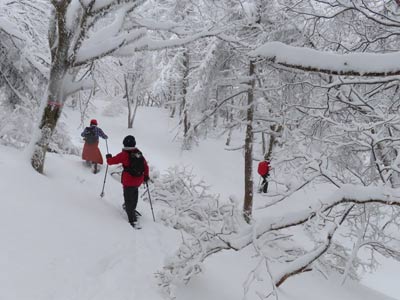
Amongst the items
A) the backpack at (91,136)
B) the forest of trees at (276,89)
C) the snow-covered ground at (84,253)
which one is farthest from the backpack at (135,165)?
the backpack at (91,136)

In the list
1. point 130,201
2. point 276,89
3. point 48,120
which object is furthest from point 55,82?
point 276,89

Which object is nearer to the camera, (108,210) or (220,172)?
(108,210)

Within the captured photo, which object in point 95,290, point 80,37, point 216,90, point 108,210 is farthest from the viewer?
point 216,90

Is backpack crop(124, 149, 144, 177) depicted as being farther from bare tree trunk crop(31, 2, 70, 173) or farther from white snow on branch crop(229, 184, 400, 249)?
white snow on branch crop(229, 184, 400, 249)

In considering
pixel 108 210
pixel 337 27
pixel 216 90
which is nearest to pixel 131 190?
pixel 108 210

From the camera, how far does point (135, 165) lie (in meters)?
7.34

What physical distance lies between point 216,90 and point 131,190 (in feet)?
19.2

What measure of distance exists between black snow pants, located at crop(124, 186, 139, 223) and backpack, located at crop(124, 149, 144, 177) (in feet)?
0.96

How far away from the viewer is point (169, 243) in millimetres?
6645

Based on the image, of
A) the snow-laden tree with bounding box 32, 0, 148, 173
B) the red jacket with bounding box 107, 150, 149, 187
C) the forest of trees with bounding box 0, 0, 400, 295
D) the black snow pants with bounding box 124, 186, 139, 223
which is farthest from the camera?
the red jacket with bounding box 107, 150, 149, 187

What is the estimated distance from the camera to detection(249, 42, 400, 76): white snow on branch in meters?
1.96

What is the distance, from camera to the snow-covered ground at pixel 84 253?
4.07m

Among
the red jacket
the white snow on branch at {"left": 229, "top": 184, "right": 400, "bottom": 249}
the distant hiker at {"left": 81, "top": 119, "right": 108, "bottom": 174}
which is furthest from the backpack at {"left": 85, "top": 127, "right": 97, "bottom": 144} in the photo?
the white snow on branch at {"left": 229, "top": 184, "right": 400, "bottom": 249}

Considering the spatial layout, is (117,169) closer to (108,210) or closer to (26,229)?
(108,210)
